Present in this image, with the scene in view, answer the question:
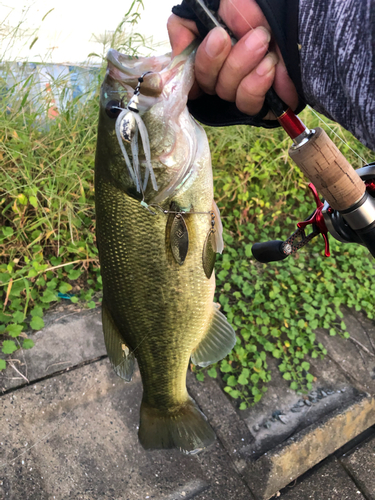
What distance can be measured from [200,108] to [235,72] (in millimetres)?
331

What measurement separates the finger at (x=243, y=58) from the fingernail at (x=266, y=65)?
0.01 metres

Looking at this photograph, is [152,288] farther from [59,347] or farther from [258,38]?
[59,347]

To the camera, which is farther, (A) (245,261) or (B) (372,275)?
(B) (372,275)

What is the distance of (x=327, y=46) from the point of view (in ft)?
3.00

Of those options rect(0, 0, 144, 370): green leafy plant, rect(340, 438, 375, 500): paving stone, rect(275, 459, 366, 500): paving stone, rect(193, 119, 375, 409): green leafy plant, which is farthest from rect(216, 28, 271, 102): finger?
rect(340, 438, 375, 500): paving stone

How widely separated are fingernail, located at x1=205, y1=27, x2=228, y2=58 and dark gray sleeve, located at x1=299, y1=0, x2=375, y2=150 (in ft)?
0.68

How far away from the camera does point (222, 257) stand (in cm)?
310

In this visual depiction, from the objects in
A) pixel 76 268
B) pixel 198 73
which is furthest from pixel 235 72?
pixel 76 268

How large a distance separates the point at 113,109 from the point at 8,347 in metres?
1.60

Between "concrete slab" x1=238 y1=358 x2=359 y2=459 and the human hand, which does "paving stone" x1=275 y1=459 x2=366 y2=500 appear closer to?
"concrete slab" x1=238 y1=358 x2=359 y2=459

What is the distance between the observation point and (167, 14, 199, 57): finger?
1078mm

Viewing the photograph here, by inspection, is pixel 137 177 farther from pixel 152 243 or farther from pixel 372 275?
pixel 372 275

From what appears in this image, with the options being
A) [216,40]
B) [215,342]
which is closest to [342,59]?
[216,40]

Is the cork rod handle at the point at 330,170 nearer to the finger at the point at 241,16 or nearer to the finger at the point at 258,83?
the finger at the point at 258,83
